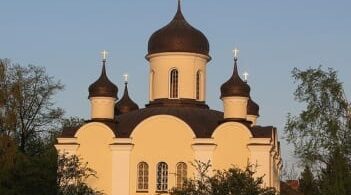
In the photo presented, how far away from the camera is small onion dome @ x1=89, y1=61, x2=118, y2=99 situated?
39844mm

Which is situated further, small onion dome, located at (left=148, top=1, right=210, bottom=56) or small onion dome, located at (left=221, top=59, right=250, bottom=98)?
Result: small onion dome, located at (left=148, top=1, right=210, bottom=56)

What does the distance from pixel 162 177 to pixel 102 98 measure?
14.4ft

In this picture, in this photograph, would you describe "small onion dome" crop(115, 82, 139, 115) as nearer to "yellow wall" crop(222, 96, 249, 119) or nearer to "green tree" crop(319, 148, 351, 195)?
"yellow wall" crop(222, 96, 249, 119)

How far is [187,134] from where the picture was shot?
3862 cm

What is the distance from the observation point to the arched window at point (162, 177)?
126 ft

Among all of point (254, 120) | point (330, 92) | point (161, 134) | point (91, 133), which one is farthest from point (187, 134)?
point (254, 120)

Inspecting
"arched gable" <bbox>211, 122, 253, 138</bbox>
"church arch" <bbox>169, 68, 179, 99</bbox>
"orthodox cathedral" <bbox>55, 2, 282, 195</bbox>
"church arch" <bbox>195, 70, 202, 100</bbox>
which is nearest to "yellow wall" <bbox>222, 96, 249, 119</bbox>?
"orthodox cathedral" <bbox>55, 2, 282, 195</bbox>

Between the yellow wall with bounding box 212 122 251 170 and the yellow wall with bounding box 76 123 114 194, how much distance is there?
14.9ft

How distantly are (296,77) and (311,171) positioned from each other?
364 cm

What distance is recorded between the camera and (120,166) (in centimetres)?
3872

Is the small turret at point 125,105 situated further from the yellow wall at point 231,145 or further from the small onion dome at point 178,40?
the yellow wall at point 231,145

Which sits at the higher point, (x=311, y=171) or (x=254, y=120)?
(x=254, y=120)

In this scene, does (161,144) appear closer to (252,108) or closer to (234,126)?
(234,126)

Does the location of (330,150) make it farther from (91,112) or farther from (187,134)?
(91,112)
